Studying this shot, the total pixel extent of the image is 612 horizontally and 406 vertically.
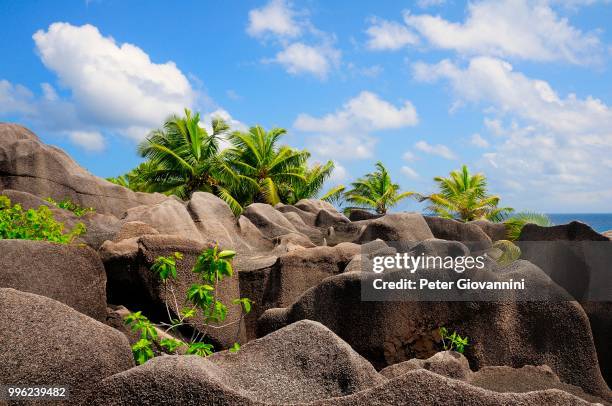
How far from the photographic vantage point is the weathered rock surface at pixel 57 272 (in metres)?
5.46

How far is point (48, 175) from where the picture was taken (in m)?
16.8

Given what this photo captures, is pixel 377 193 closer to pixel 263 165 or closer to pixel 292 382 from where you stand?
pixel 263 165

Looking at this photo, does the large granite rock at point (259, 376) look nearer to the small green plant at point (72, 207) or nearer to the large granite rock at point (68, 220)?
the large granite rock at point (68, 220)

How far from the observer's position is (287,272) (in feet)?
28.3

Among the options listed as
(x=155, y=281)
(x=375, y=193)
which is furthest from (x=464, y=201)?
(x=155, y=281)

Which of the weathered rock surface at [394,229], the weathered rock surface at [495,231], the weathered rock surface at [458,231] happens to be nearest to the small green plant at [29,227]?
the weathered rock surface at [394,229]

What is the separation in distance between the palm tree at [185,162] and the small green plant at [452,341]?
23.1 meters

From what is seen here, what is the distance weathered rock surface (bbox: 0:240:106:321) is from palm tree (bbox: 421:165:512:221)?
2333cm

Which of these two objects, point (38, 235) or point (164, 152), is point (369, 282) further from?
point (164, 152)

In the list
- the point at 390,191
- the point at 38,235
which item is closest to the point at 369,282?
the point at 38,235

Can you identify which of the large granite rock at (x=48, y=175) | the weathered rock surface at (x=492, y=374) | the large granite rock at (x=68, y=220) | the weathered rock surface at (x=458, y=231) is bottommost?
the weathered rock surface at (x=492, y=374)

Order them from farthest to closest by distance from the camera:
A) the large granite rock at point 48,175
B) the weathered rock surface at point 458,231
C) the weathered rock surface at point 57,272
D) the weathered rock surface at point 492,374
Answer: the weathered rock surface at point 458,231, the large granite rock at point 48,175, the weathered rock surface at point 57,272, the weathered rock surface at point 492,374

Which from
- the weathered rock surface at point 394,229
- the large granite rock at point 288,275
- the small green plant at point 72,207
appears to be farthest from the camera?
the weathered rock surface at point 394,229

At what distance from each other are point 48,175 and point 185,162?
43.4 feet
